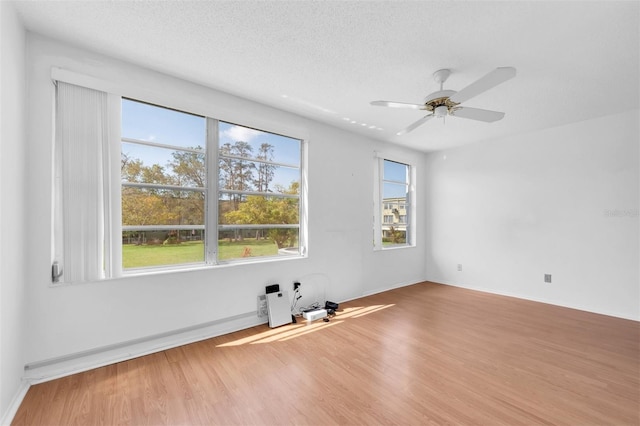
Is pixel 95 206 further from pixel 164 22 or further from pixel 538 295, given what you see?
pixel 538 295

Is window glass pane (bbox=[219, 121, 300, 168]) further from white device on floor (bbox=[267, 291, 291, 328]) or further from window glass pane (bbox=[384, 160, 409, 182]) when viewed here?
window glass pane (bbox=[384, 160, 409, 182])

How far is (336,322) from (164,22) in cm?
348

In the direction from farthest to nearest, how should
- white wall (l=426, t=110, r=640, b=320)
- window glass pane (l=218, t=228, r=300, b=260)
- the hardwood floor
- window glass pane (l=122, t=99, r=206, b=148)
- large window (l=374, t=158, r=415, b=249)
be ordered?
large window (l=374, t=158, r=415, b=249) → white wall (l=426, t=110, r=640, b=320) → window glass pane (l=218, t=228, r=300, b=260) → window glass pane (l=122, t=99, r=206, b=148) → the hardwood floor

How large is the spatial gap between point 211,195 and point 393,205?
3.59 meters

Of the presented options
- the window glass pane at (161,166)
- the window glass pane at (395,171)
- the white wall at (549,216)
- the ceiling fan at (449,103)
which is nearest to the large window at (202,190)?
the window glass pane at (161,166)

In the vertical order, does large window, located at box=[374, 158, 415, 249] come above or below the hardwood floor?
above

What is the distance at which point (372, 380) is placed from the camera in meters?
2.19

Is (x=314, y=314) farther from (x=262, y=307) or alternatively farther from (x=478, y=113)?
(x=478, y=113)

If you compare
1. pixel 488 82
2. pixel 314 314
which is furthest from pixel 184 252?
pixel 488 82

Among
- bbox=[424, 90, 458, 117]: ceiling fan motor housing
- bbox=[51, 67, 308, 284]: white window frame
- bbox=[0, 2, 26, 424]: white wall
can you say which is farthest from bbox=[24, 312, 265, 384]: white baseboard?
bbox=[424, 90, 458, 117]: ceiling fan motor housing

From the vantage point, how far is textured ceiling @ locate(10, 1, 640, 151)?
1.89 metres

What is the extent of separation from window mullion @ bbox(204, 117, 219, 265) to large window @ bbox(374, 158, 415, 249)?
2.87 metres

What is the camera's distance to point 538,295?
4.40 m

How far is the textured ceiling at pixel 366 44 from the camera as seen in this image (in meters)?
1.89
